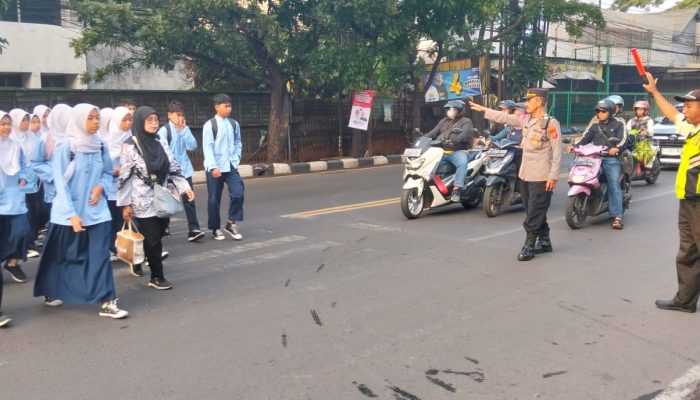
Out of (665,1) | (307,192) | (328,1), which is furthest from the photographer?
(665,1)

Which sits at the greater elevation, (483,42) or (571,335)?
(483,42)

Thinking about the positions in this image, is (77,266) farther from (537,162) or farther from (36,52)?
(36,52)

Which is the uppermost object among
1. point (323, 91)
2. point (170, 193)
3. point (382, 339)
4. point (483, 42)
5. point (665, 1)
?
point (665, 1)

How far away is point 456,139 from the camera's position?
9086 mm

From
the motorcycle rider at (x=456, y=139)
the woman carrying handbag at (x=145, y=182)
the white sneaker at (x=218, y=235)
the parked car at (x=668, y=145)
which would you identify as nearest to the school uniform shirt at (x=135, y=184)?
the woman carrying handbag at (x=145, y=182)

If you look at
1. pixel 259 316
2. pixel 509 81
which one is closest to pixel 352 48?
pixel 509 81

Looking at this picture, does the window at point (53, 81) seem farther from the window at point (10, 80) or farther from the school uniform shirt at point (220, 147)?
the school uniform shirt at point (220, 147)

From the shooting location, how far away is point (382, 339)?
4387 millimetres

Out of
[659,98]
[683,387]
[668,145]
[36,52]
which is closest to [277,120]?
[36,52]

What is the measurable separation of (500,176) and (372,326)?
5.19m

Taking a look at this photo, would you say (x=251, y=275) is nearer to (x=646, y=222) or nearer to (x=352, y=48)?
(x=646, y=222)

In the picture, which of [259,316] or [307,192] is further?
[307,192]

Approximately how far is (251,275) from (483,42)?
14437 millimetres

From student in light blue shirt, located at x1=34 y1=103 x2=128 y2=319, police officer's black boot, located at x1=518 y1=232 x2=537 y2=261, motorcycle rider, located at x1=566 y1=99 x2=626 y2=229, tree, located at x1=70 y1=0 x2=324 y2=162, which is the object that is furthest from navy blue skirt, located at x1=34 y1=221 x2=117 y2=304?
tree, located at x1=70 y1=0 x2=324 y2=162
